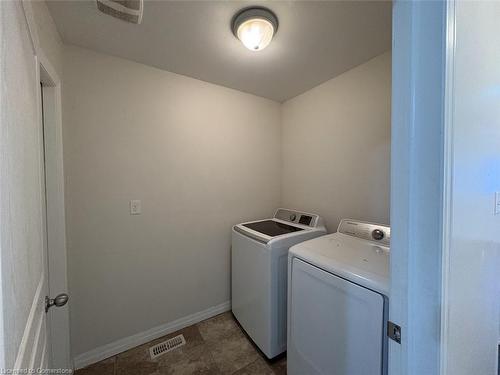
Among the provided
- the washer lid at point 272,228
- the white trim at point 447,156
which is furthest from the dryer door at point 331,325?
the washer lid at point 272,228

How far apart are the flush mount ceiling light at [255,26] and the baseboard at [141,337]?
2351 millimetres

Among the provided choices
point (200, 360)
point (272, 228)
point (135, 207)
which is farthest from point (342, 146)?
point (200, 360)

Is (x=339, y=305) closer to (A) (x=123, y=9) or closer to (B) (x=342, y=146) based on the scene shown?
(B) (x=342, y=146)

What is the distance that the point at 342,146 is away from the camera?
1893 mm

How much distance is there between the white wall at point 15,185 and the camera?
42cm

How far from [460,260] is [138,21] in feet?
6.27

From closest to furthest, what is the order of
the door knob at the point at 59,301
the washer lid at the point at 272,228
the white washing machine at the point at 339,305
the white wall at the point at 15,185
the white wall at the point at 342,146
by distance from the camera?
the white wall at the point at 15,185, the door knob at the point at 59,301, the white washing machine at the point at 339,305, the white wall at the point at 342,146, the washer lid at the point at 272,228

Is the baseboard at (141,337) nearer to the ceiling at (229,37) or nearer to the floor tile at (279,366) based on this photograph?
the floor tile at (279,366)

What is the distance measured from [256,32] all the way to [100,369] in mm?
2595

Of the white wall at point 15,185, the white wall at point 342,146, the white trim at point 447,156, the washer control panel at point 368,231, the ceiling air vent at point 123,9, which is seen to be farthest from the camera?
the white wall at point 342,146

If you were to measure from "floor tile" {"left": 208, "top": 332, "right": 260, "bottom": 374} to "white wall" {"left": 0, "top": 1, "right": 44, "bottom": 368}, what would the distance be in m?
Result: 1.45

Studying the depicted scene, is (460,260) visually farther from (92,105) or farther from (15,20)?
(92,105)

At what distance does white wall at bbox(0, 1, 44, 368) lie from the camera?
42 cm

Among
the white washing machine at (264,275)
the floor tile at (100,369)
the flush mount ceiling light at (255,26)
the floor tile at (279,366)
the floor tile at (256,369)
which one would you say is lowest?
the floor tile at (279,366)
